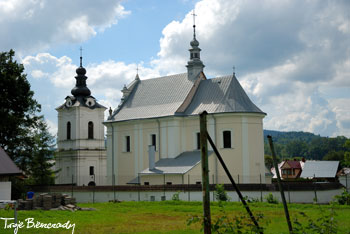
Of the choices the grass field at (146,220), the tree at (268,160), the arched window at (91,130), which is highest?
the arched window at (91,130)

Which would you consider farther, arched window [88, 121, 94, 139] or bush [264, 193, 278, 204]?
arched window [88, 121, 94, 139]

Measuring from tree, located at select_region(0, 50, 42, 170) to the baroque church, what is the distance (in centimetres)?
579

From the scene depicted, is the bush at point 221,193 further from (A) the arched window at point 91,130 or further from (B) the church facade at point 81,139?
(A) the arched window at point 91,130

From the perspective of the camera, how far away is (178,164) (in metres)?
37.7

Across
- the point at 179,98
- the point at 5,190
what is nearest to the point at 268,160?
the point at 179,98

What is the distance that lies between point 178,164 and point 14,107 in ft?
48.7

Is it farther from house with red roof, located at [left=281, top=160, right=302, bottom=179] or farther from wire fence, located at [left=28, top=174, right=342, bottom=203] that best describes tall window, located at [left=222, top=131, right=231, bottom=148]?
house with red roof, located at [left=281, top=160, right=302, bottom=179]

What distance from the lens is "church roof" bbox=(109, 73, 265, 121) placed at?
39031 millimetres

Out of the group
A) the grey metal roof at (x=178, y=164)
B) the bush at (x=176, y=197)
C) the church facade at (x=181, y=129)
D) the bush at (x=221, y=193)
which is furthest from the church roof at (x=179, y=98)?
the bush at (x=176, y=197)

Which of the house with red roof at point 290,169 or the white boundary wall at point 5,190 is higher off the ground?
the house with red roof at point 290,169

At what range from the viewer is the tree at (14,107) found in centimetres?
3622

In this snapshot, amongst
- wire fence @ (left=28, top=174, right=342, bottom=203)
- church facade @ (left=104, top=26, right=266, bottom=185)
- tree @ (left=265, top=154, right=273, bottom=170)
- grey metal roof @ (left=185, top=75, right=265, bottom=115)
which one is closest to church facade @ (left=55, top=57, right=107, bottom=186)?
church facade @ (left=104, top=26, right=266, bottom=185)

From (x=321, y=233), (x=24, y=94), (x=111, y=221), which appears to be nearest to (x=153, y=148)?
(x=24, y=94)

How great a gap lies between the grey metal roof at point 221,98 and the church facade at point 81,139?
15.5 meters
